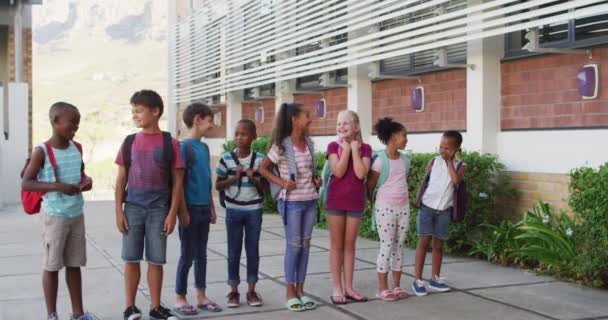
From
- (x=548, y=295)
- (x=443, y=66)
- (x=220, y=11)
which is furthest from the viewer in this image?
(x=220, y=11)

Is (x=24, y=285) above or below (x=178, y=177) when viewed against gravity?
below

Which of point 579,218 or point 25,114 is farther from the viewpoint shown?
point 25,114

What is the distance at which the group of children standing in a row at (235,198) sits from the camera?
18.5ft

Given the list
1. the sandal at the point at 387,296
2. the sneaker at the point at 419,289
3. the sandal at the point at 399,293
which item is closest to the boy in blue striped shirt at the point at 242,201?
the sandal at the point at 387,296

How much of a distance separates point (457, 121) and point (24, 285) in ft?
17.4

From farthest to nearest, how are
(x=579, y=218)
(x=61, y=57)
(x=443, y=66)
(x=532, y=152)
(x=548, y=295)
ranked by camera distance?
(x=61, y=57) → (x=443, y=66) → (x=532, y=152) → (x=579, y=218) → (x=548, y=295)

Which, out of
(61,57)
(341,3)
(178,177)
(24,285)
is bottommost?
(24,285)

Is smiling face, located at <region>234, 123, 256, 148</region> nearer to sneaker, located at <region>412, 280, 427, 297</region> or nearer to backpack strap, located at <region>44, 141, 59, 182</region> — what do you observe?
backpack strap, located at <region>44, 141, 59, 182</region>

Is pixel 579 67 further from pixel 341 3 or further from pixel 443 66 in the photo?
pixel 341 3

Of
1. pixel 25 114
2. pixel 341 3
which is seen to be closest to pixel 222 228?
pixel 341 3

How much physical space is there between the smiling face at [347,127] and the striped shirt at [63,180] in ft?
6.66

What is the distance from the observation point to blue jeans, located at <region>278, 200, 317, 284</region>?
6.21m

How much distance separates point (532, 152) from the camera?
8445 millimetres

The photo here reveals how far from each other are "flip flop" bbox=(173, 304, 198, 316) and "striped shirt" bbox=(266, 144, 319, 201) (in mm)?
1092
